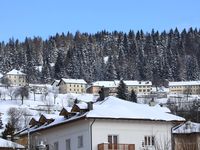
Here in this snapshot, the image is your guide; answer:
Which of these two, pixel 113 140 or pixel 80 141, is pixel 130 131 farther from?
pixel 80 141

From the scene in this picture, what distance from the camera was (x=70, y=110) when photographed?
50094mm

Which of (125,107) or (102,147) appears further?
(125,107)

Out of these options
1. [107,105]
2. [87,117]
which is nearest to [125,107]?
[107,105]

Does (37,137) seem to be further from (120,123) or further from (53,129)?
(120,123)

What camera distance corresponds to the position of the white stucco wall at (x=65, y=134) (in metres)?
46.9

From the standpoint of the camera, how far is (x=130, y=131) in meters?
47.8

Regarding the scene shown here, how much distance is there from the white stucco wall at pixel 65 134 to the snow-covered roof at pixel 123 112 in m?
1.35

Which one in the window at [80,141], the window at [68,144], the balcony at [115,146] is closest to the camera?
the balcony at [115,146]

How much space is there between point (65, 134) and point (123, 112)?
473 cm

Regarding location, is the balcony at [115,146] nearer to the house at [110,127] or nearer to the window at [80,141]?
the house at [110,127]

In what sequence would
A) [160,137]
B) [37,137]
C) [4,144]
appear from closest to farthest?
[4,144] → [160,137] → [37,137]

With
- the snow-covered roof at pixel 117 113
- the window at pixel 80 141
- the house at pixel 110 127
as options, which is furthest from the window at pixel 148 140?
the window at pixel 80 141

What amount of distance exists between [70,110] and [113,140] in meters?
4.55

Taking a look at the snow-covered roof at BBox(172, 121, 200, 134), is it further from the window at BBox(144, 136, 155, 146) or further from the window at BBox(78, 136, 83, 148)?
the window at BBox(78, 136, 83, 148)
